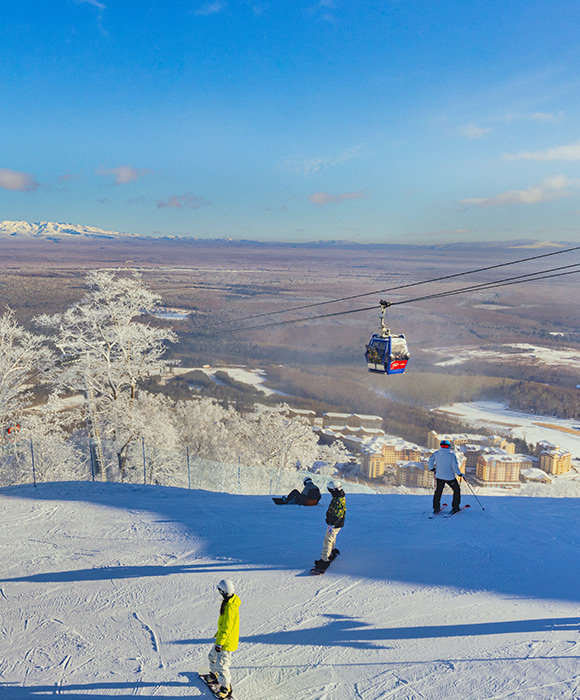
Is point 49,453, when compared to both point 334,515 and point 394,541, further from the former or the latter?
point 334,515

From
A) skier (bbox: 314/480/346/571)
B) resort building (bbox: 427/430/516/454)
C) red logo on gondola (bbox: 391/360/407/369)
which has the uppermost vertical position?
red logo on gondola (bbox: 391/360/407/369)

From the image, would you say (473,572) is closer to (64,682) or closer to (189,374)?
(64,682)

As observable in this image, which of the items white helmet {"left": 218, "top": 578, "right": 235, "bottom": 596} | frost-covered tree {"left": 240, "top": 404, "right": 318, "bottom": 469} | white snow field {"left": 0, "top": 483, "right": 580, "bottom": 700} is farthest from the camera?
frost-covered tree {"left": 240, "top": 404, "right": 318, "bottom": 469}

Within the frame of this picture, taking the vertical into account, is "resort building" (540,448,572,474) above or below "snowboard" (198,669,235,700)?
A: below

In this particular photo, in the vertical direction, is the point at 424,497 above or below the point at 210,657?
below

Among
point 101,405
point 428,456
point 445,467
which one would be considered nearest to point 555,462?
point 428,456

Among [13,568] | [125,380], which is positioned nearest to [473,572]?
[13,568]

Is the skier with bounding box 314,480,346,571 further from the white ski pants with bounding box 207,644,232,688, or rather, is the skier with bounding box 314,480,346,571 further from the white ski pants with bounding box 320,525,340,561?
the white ski pants with bounding box 207,644,232,688

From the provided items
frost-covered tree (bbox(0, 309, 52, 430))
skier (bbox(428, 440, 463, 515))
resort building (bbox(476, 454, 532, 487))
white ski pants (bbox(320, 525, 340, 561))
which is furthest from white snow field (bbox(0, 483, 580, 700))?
resort building (bbox(476, 454, 532, 487))
